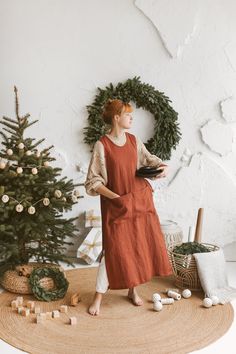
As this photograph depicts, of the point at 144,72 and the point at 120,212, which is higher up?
the point at 144,72

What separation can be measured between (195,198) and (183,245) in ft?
2.63

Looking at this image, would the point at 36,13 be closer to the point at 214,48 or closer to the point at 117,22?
the point at 117,22

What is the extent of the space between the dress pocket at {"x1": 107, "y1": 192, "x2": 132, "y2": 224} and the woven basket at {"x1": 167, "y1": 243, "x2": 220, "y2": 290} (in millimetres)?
694

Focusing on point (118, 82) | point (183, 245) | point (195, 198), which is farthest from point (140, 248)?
point (118, 82)

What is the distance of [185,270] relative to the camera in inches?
145

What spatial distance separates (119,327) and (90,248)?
1.33 m

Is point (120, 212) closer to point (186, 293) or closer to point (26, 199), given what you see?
point (26, 199)

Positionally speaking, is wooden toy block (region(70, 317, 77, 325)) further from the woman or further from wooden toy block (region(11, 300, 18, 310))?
wooden toy block (region(11, 300, 18, 310))

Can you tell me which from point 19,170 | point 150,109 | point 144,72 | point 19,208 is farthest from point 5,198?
point 144,72

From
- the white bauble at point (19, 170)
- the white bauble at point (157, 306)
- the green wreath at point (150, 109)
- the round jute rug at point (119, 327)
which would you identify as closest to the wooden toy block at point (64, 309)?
the round jute rug at point (119, 327)

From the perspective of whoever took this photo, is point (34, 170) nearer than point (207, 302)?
No

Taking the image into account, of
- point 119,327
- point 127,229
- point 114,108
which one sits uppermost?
point 114,108

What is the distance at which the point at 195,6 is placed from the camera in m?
4.31

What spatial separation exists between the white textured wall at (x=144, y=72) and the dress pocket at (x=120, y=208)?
130 centimetres
